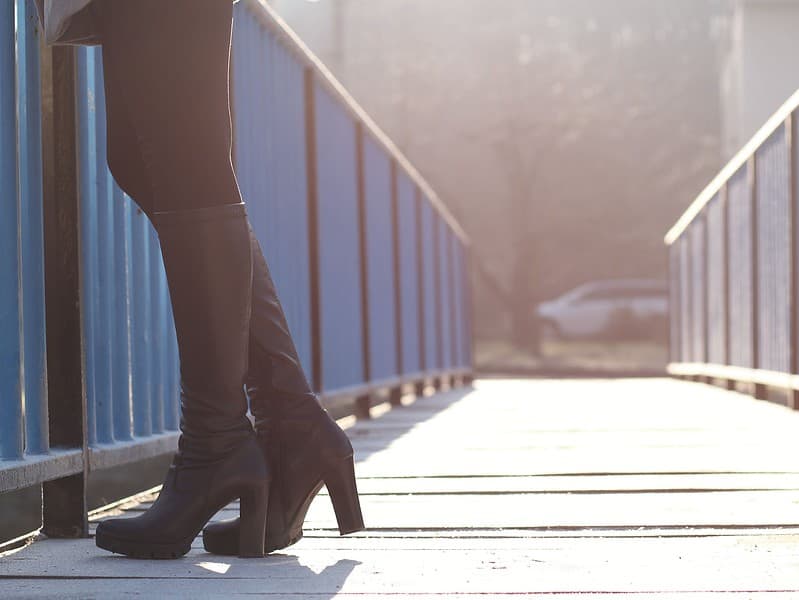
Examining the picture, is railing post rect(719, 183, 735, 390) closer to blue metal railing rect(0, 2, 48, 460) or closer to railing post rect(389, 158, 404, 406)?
railing post rect(389, 158, 404, 406)

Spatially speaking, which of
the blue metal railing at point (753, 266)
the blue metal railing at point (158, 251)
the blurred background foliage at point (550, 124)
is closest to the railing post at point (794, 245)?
the blue metal railing at point (753, 266)

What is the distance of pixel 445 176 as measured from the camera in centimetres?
2762

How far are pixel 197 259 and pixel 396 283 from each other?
5.11 metres

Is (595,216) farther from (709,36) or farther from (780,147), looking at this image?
(780,147)

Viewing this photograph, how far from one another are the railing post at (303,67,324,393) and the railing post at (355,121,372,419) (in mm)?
1044

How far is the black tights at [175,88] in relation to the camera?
5.80 feet

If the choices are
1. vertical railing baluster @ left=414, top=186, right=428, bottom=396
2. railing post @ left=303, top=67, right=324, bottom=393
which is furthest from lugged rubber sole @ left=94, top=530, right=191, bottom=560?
vertical railing baluster @ left=414, top=186, right=428, bottom=396

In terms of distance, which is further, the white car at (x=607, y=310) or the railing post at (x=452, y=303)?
the white car at (x=607, y=310)

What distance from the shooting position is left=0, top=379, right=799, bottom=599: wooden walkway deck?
163 cm

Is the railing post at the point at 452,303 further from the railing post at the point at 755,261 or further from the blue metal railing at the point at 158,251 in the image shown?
the railing post at the point at 755,261

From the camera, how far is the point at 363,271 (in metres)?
5.61

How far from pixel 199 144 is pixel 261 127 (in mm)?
1934

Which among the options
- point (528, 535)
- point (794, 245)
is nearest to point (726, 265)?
point (794, 245)

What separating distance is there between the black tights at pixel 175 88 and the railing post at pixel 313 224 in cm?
250
